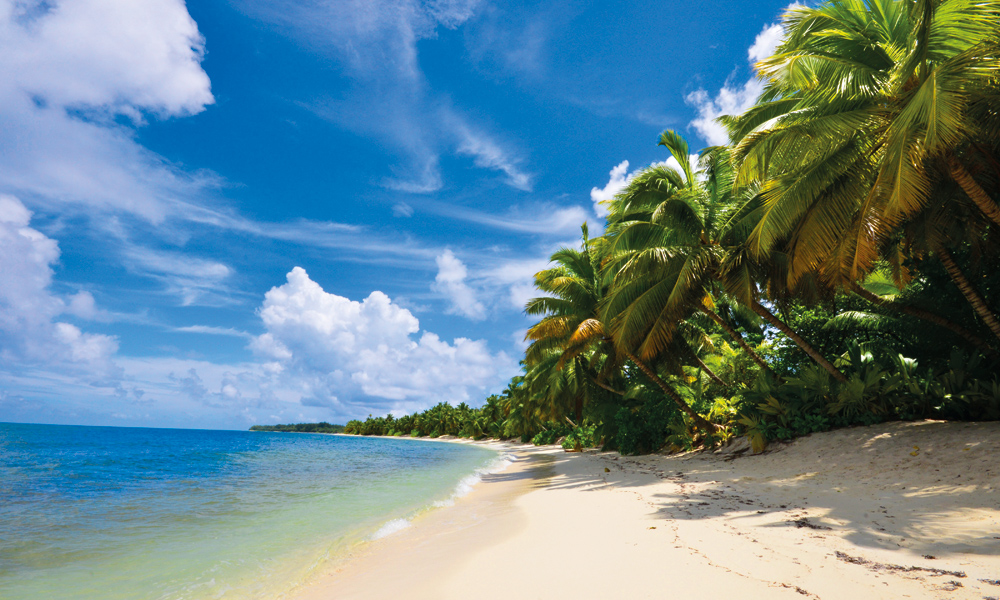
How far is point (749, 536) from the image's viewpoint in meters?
4.86

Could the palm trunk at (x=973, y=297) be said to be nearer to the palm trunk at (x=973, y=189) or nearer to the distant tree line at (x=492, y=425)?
the palm trunk at (x=973, y=189)

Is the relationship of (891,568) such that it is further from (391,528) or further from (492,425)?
(492,425)

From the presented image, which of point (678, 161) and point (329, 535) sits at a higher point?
point (678, 161)

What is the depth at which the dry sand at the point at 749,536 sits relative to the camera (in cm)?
364

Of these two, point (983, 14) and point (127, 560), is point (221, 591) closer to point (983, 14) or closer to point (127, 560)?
point (127, 560)

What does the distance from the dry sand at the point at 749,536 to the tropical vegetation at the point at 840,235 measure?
190cm

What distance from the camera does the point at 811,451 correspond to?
965 cm

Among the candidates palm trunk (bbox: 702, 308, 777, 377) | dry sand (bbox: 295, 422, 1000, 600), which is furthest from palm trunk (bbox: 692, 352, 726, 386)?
dry sand (bbox: 295, 422, 1000, 600)

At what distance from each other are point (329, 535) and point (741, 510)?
20.2ft

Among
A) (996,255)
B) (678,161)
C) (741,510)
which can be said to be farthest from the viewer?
(678,161)

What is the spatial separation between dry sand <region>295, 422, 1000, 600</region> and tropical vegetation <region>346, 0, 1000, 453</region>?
190 centimetres

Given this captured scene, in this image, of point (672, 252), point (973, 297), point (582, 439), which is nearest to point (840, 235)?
point (973, 297)

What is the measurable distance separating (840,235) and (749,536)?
21.5 feet

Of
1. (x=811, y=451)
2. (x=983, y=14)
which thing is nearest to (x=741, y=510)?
(x=811, y=451)
